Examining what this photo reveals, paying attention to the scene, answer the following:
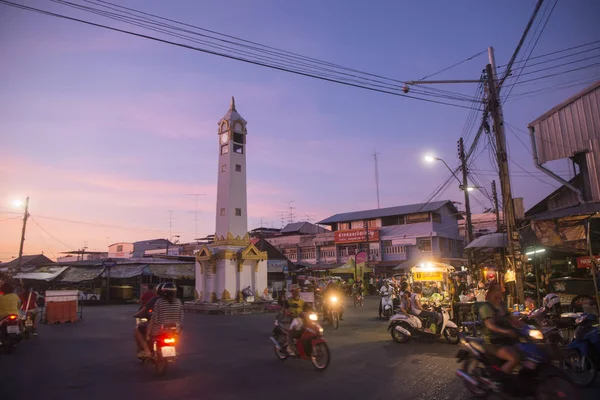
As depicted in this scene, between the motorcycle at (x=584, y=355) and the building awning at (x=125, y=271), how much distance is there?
30.7 meters

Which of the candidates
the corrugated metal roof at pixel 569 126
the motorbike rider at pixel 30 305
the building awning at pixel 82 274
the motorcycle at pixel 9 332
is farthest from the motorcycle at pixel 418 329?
the building awning at pixel 82 274

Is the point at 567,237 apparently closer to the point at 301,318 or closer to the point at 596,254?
the point at 596,254

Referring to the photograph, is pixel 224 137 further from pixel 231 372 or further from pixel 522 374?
pixel 522 374

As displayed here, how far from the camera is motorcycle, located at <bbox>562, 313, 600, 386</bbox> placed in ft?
20.9

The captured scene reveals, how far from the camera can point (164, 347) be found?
23.2 feet

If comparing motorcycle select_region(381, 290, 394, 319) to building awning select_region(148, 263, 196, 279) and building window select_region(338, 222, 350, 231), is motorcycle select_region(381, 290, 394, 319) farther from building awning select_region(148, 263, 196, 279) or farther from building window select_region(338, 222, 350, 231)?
building window select_region(338, 222, 350, 231)

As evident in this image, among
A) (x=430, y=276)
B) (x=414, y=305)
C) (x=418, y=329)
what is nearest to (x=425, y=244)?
(x=430, y=276)

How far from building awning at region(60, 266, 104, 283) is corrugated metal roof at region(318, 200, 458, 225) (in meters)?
26.0

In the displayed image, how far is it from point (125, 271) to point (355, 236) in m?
23.9

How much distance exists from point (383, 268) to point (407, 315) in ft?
107

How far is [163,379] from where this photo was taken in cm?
689

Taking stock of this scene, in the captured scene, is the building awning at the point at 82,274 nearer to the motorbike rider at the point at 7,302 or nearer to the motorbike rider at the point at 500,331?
the motorbike rider at the point at 7,302

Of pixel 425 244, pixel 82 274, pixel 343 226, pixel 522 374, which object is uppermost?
pixel 343 226

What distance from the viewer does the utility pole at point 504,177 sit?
36.9ft
